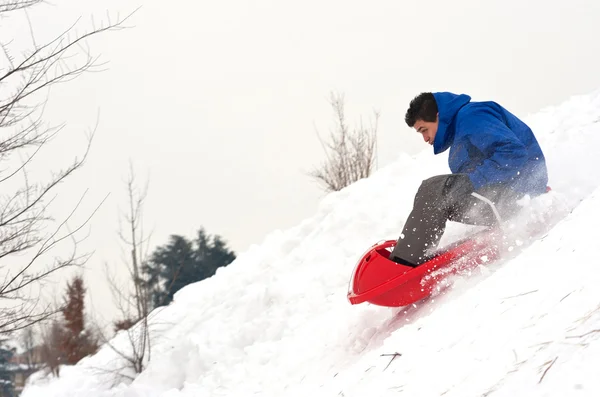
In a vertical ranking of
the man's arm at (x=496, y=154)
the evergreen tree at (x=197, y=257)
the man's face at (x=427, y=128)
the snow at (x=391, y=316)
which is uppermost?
the evergreen tree at (x=197, y=257)

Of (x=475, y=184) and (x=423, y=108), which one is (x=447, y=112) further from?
(x=475, y=184)

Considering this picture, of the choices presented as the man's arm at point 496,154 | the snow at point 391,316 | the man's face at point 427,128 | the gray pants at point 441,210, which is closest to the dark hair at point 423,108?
the man's face at point 427,128

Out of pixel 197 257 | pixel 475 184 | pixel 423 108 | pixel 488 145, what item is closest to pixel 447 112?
pixel 423 108

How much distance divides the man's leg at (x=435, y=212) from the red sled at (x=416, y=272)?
0.29ft

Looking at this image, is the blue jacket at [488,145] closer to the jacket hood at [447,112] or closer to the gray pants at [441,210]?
the jacket hood at [447,112]

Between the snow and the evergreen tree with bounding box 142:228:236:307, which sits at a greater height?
the evergreen tree with bounding box 142:228:236:307

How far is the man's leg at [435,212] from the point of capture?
3.94m

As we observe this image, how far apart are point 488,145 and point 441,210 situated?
0.63 meters

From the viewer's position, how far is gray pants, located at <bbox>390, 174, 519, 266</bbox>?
12.9 ft

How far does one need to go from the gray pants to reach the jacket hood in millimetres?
608

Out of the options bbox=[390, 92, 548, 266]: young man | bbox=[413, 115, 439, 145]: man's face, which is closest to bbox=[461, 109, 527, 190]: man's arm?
Answer: bbox=[390, 92, 548, 266]: young man

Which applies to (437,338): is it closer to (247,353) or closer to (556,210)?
(556,210)

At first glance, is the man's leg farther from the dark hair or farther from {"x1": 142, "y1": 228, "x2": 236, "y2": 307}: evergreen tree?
{"x1": 142, "y1": 228, "x2": 236, "y2": 307}: evergreen tree

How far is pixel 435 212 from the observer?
3939 millimetres
